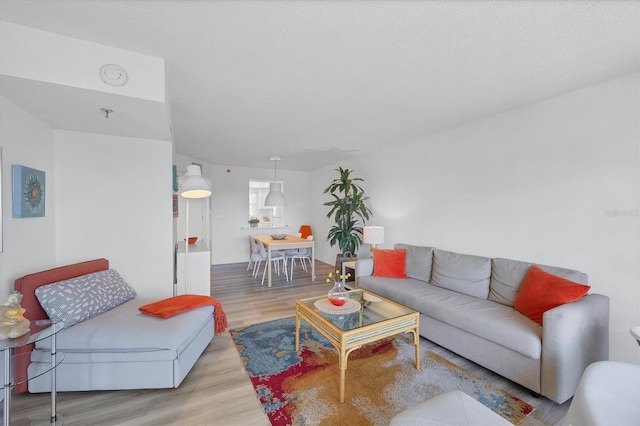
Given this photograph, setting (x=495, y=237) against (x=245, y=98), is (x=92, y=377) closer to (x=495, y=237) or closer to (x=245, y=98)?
(x=245, y=98)

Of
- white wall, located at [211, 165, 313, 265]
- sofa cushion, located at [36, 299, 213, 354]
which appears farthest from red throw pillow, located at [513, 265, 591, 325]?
white wall, located at [211, 165, 313, 265]

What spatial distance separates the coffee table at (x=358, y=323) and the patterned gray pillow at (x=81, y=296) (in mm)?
1625

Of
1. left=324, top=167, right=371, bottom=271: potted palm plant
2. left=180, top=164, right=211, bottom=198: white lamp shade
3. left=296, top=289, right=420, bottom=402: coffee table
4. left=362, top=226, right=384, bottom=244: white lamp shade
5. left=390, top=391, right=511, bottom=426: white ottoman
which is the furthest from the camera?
left=324, top=167, right=371, bottom=271: potted palm plant

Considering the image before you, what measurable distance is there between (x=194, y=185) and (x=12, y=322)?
177 cm

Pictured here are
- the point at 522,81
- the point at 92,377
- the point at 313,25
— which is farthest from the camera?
the point at 522,81

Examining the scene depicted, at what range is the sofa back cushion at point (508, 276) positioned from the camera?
2.39 meters

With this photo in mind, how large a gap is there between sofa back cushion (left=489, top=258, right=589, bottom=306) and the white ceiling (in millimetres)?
1600

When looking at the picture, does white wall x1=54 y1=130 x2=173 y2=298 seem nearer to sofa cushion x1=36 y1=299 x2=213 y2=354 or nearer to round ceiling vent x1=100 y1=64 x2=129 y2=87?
sofa cushion x1=36 y1=299 x2=213 y2=354

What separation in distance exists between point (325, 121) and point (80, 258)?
122 inches

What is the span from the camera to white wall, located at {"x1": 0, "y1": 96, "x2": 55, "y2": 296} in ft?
6.48

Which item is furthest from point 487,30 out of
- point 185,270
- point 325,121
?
point 185,270

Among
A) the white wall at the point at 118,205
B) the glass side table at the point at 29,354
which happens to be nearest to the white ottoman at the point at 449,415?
the glass side table at the point at 29,354

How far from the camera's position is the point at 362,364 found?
2.24 m

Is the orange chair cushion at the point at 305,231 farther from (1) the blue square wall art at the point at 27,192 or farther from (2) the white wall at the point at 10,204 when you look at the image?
(1) the blue square wall art at the point at 27,192
